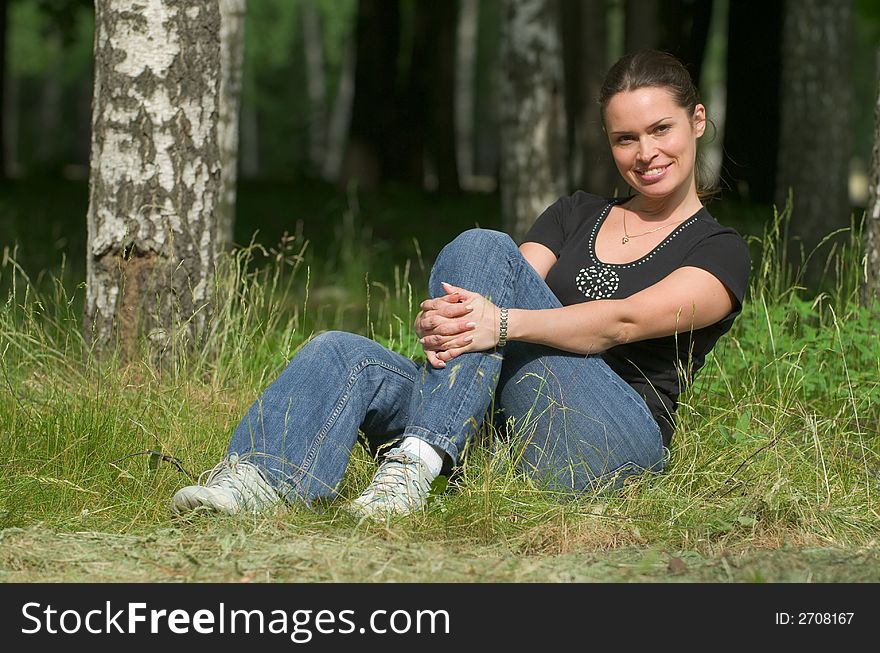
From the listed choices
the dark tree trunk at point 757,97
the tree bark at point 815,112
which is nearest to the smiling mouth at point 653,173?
the tree bark at point 815,112

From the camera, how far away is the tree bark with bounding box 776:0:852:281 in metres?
7.92

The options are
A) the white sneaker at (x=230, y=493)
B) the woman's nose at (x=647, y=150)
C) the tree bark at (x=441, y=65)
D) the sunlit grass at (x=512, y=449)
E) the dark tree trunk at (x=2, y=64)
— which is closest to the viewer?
the white sneaker at (x=230, y=493)

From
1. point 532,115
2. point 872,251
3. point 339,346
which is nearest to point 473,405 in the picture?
point 339,346

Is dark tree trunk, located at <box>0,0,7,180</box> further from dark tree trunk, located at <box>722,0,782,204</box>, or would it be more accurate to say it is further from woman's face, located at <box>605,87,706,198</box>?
woman's face, located at <box>605,87,706,198</box>

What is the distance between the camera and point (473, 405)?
134 inches

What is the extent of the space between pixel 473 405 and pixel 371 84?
1146 centimetres

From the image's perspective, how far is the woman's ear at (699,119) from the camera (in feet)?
12.2

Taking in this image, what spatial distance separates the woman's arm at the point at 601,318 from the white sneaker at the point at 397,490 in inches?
12.7

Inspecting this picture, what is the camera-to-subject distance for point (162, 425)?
12.9 ft

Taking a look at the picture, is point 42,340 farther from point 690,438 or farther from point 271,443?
point 690,438

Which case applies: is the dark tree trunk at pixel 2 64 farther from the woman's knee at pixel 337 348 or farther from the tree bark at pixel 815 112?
the woman's knee at pixel 337 348

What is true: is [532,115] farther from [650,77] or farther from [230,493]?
[230,493]

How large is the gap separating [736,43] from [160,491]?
10.8 m
